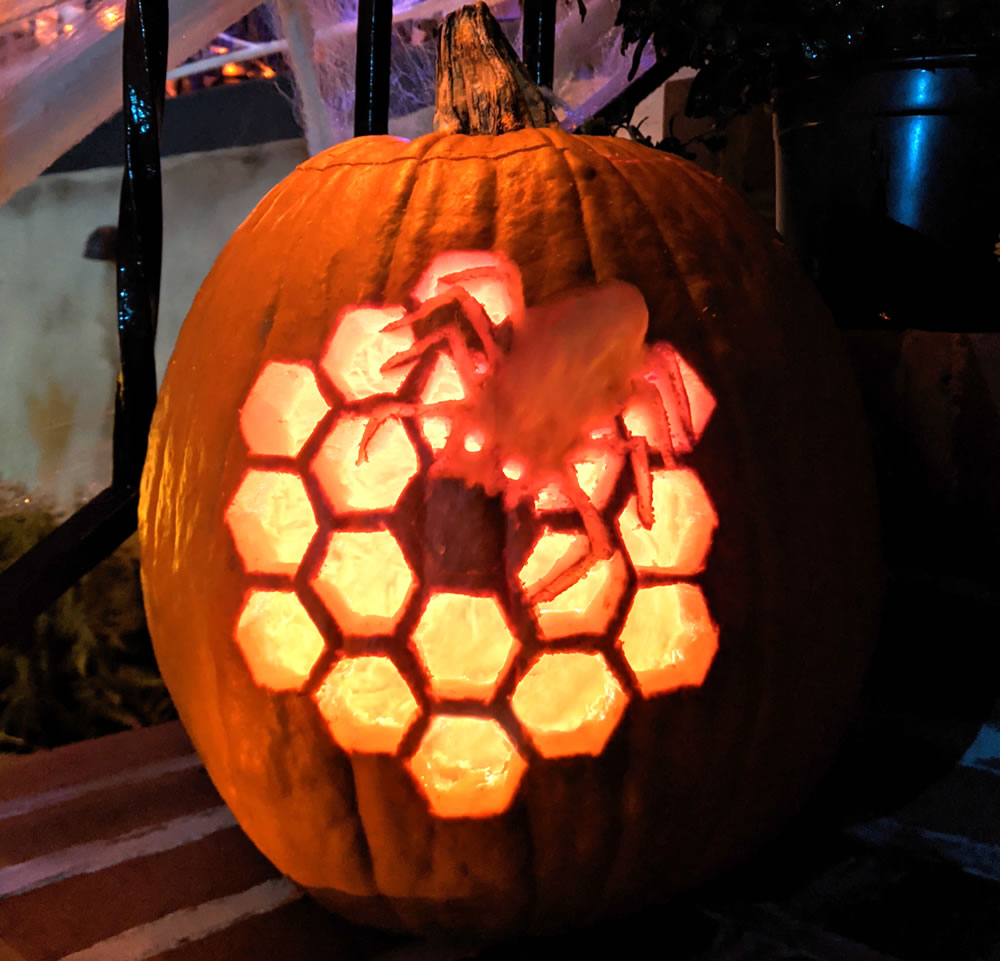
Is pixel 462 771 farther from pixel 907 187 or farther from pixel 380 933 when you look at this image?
pixel 907 187

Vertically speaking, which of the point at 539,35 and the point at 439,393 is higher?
the point at 539,35

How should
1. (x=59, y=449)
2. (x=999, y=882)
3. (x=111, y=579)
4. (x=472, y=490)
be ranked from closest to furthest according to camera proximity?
1. (x=472, y=490)
2. (x=999, y=882)
3. (x=111, y=579)
4. (x=59, y=449)

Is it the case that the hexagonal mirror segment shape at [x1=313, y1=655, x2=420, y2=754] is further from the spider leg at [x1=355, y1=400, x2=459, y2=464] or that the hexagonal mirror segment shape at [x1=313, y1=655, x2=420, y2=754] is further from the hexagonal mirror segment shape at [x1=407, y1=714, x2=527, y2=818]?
the spider leg at [x1=355, y1=400, x2=459, y2=464]

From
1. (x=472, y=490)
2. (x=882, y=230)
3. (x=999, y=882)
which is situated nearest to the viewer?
(x=472, y=490)

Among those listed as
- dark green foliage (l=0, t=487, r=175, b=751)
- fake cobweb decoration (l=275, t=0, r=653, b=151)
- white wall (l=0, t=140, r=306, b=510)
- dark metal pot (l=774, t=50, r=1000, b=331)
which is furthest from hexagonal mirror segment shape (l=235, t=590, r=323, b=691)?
white wall (l=0, t=140, r=306, b=510)

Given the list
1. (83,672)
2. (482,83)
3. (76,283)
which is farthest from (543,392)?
(76,283)

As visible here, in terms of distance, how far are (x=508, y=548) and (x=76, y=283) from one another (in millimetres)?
2582

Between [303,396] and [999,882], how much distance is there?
0.66 meters

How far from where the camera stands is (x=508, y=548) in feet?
1.94

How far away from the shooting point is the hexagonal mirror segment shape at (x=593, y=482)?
599mm

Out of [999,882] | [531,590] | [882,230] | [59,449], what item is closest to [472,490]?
[531,590]

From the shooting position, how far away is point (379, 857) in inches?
25.1

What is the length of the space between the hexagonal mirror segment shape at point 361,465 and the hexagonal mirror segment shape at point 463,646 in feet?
0.28

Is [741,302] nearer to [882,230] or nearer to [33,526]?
[882,230]
